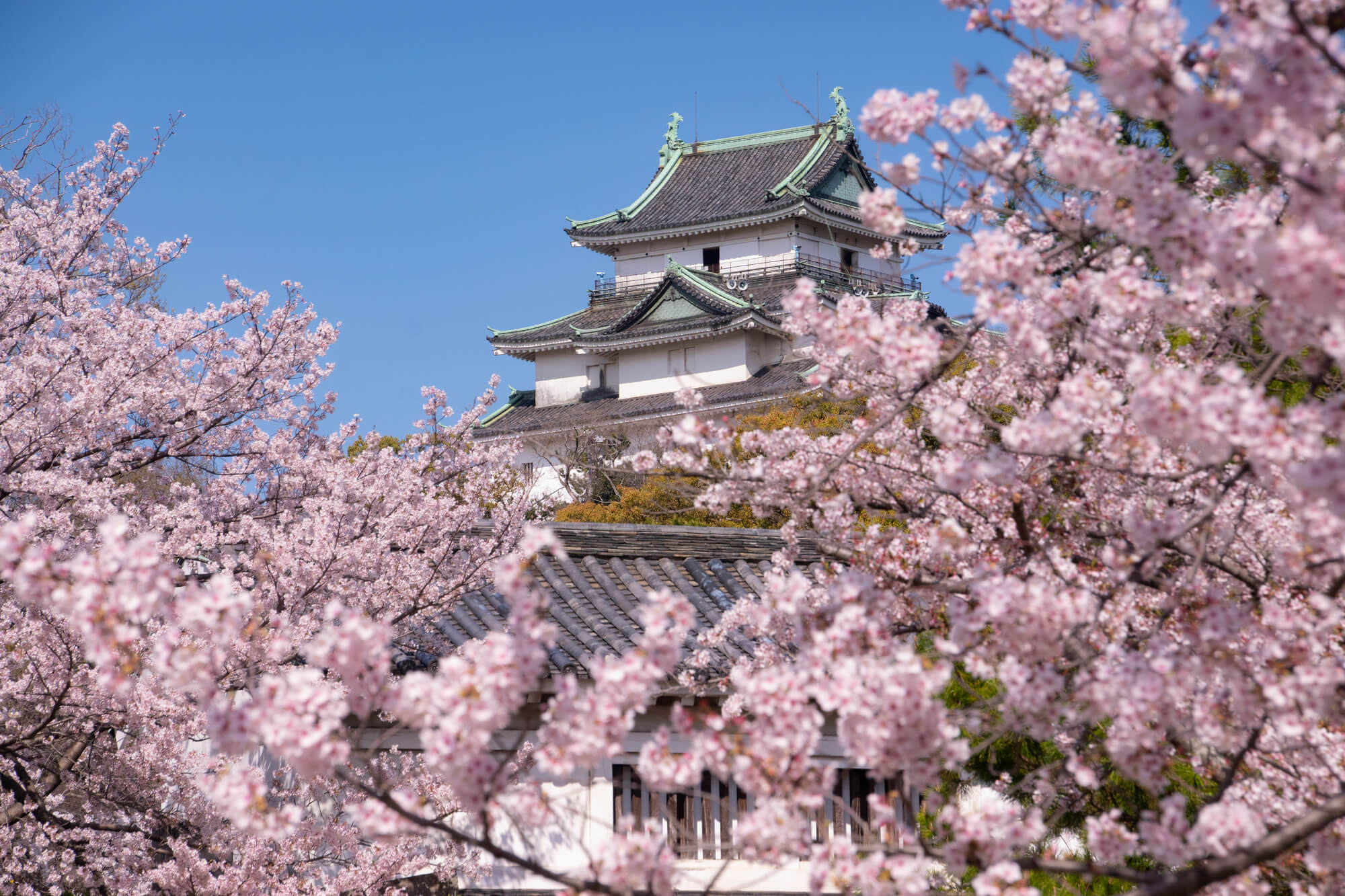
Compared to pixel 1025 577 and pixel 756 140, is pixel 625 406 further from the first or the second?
pixel 1025 577

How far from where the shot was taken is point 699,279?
122ft

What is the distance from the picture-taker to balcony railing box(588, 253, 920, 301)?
123 ft

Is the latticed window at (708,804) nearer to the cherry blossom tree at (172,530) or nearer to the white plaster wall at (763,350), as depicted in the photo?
the cherry blossom tree at (172,530)

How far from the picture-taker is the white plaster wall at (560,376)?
4038cm

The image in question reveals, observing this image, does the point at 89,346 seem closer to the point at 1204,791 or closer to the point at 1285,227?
the point at 1204,791

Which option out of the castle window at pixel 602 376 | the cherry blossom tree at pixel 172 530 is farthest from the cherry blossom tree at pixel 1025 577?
the castle window at pixel 602 376

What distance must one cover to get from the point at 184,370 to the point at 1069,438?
22.6ft

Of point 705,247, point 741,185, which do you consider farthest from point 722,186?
point 705,247

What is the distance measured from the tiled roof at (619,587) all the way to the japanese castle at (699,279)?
2219 centimetres

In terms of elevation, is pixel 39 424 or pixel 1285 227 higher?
pixel 39 424

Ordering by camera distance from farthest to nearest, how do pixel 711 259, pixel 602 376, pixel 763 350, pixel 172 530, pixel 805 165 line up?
1. pixel 711 259
2. pixel 602 376
3. pixel 805 165
4. pixel 763 350
5. pixel 172 530

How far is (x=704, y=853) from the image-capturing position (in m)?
9.34

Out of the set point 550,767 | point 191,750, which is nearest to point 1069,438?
point 550,767

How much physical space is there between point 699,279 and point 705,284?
0.40m
